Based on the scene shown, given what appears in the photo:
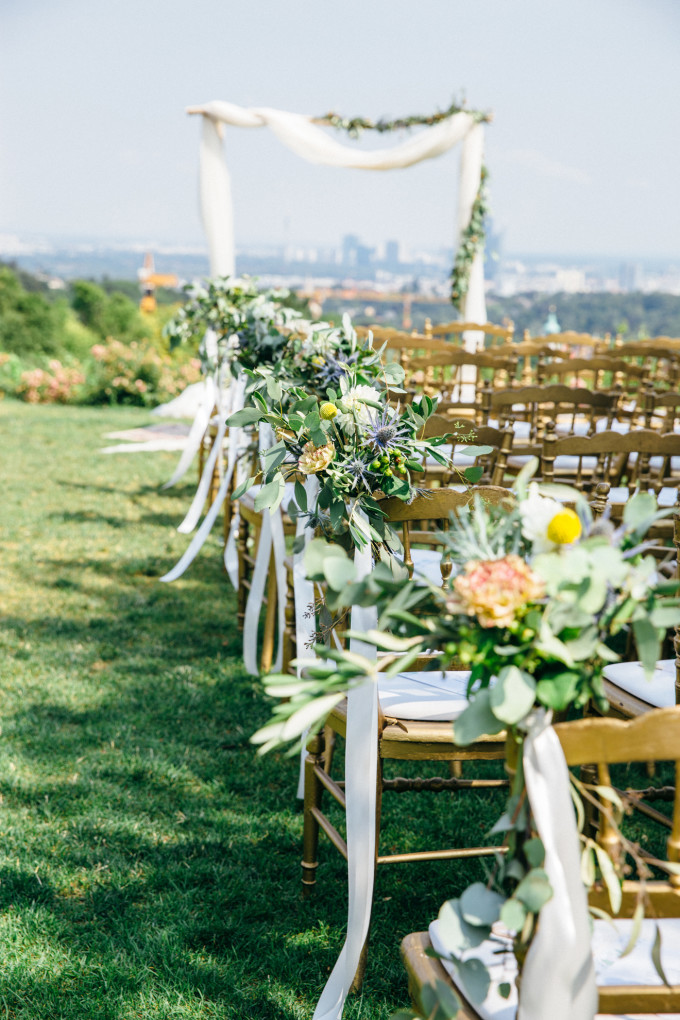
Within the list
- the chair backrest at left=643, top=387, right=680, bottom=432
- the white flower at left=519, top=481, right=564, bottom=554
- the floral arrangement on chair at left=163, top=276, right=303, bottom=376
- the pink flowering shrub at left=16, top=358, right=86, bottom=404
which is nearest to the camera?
the white flower at left=519, top=481, right=564, bottom=554

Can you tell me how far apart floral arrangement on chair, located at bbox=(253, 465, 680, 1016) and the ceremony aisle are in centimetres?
111

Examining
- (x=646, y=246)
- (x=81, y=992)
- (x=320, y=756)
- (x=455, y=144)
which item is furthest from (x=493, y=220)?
(x=646, y=246)

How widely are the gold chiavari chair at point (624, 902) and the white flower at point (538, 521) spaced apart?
19cm

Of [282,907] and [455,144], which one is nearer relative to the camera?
[282,907]

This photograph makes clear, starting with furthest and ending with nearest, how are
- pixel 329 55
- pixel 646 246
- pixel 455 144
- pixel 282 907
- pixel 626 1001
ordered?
pixel 646 246 < pixel 329 55 < pixel 455 144 < pixel 282 907 < pixel 626 1001

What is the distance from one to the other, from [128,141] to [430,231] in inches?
1990

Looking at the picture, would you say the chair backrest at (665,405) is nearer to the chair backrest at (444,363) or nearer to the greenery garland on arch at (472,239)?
the chair backrest at (444,363)

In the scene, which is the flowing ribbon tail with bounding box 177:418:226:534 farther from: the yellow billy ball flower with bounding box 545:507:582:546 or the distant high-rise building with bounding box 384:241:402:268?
the distant high-rise building with bounding box 384:241:402:268

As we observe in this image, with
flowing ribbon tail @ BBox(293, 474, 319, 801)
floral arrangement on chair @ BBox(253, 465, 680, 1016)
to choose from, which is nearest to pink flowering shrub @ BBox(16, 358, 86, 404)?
flowing ribbon tail @ BBox(293, 474, 319, 801)

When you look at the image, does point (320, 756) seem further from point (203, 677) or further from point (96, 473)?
point (96, 473)

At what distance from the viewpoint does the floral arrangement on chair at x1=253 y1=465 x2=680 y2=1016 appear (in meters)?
0.83

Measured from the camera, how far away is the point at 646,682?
6.21 feet

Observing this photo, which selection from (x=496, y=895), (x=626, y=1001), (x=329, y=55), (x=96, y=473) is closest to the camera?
(x=496, y=895)

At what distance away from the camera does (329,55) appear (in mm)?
97062
